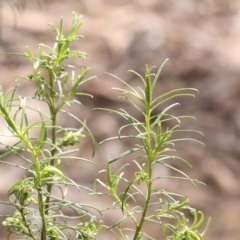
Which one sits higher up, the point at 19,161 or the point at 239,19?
the point at 239,19

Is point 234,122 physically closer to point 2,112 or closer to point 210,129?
point 210,129

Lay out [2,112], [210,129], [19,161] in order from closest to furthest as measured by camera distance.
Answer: [2,112] < [19,161] < [210,129]

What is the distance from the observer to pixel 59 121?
146 cm

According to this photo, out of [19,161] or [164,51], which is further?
[164,51]

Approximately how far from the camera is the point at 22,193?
0.33 meters

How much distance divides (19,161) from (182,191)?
1.66ft

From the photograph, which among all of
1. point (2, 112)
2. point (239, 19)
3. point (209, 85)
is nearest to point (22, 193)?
point (2, 112)

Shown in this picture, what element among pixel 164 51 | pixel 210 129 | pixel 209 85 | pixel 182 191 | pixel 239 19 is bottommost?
pixel 182 191

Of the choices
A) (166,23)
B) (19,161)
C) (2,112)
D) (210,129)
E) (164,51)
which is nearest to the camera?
(2,112)

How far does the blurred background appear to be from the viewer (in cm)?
144

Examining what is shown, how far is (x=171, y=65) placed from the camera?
1.73 metres

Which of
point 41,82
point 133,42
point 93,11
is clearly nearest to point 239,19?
point 133,42

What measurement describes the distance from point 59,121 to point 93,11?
0.66 meters

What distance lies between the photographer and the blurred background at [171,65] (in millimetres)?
1443
